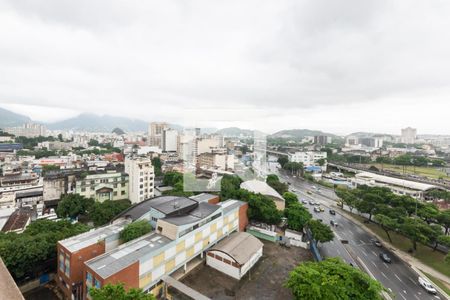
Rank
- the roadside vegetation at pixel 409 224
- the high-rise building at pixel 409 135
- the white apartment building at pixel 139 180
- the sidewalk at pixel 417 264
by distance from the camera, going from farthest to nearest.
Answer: the high-rise building at pixel 409 135
the white apartment building at pixel 139 180
the roadside vegetation at pixel 409 224
the sidewalk at pixel 417 264

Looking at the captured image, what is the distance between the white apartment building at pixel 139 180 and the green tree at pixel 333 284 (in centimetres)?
1858

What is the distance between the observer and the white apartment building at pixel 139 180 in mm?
22625

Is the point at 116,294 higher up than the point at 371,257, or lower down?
higher up

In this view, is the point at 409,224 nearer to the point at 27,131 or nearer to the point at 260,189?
the point at 260,189

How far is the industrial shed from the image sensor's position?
11.2 metres

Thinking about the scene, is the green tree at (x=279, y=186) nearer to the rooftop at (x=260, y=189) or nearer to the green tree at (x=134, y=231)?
the rooftop at (x=260, y=189)

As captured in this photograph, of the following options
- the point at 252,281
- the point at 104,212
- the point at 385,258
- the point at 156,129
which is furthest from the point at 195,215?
the point at 156,129

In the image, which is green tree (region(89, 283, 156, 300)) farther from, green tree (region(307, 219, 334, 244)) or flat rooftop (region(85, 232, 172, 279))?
green tree (region(307, 219, 334, 244))

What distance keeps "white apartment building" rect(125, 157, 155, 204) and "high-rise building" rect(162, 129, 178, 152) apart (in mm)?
44426

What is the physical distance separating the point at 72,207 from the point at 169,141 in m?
50.3

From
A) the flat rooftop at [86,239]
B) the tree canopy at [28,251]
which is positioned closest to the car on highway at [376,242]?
the flat rooftop at [86,239]

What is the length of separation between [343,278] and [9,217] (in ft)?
77.7

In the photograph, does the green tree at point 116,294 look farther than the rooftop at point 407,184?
No

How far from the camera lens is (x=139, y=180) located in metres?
22.6
